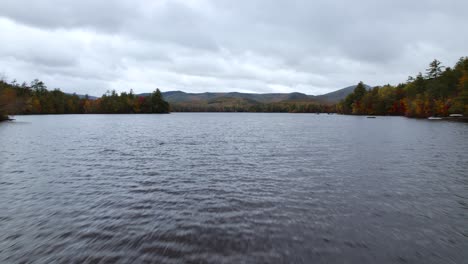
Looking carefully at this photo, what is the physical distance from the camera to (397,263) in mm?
10148

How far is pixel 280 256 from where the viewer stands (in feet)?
34.6

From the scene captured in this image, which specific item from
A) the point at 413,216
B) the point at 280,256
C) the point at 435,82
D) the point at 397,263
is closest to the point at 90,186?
the point at 280,256

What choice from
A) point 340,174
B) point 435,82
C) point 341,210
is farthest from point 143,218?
point 435,82

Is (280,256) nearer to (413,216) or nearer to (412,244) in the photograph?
(412,244)

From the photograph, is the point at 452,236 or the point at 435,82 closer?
Answer: the point at 452,236

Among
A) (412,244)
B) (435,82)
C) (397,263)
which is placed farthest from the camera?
(435,82)

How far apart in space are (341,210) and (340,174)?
9775mm

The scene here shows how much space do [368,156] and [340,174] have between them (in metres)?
12.4

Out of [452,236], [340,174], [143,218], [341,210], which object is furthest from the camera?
[340,174]

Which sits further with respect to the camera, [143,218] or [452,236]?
[143,218]

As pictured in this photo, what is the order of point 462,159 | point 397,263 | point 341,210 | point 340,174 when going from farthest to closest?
1. point 462,159
2. point 340,174
3. point 341,210
4. point 397,263

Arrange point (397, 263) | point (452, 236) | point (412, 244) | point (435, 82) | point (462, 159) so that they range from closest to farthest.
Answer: point (397, 263) < point (412, 244) < point (452, 236) < point (462, 159) < point (435, 82)

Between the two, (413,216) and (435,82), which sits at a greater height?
(435,82)

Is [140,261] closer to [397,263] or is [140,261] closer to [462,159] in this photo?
[397,263]
